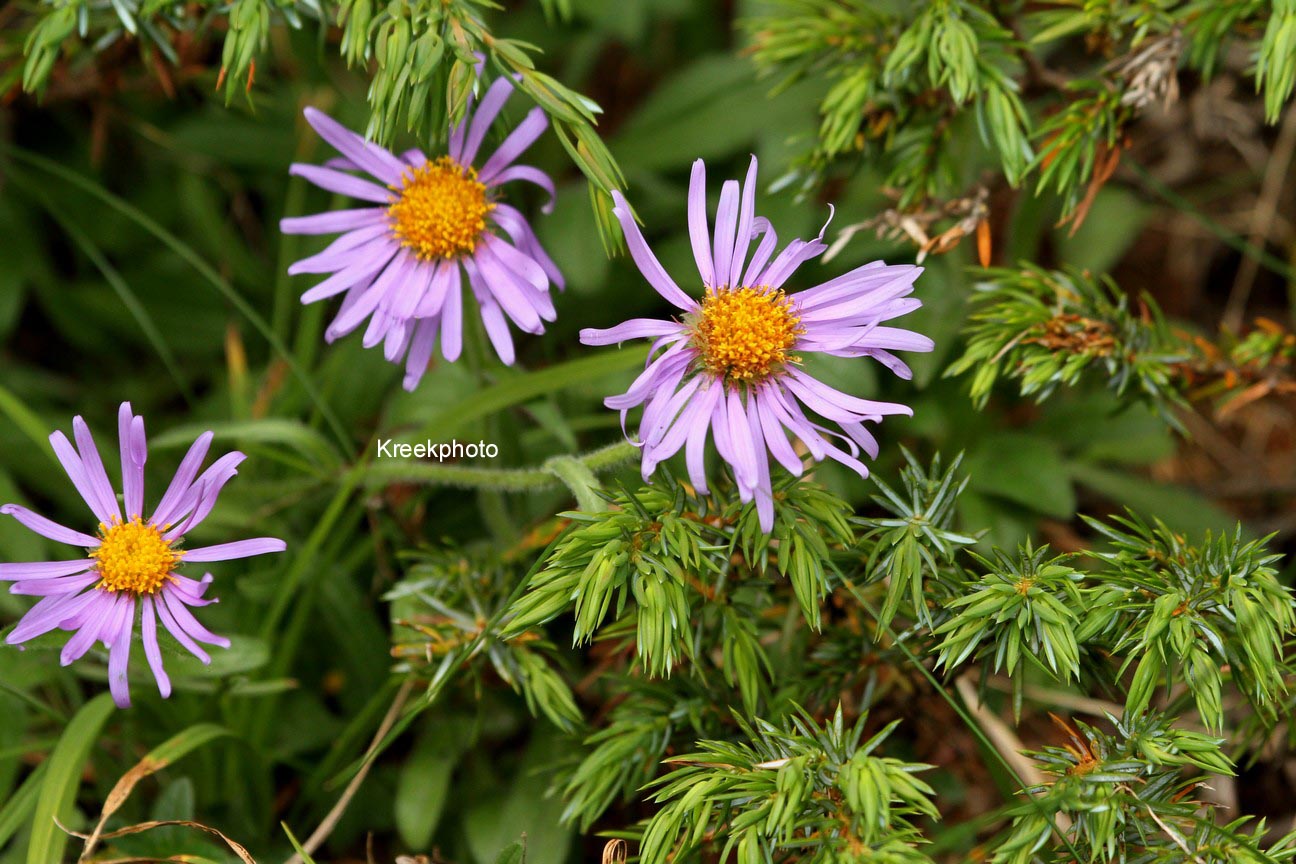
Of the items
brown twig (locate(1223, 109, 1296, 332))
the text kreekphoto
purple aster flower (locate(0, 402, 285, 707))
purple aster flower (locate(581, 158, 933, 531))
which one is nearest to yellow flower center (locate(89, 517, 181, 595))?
purple aster flower (locate(0, 402, 285, 707))

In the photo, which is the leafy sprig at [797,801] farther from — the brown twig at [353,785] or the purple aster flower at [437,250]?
the purple aster flower at [437,250]

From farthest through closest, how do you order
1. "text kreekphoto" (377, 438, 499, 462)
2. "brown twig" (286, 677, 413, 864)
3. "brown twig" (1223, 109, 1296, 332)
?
"brown twig" (1223, 109, 1296, 332) → "text kreekphoto" (377, 438, 499, 462) → "brown twig" (286, 677, 413, 864)

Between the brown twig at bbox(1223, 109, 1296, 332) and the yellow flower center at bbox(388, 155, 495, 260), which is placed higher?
the yellow flower center at bbox(388, 155, 495, 260)

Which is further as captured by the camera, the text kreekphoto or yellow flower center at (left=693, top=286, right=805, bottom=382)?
the text kreekphoto

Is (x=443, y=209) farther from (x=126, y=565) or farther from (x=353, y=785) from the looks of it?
(x=353, y=785)

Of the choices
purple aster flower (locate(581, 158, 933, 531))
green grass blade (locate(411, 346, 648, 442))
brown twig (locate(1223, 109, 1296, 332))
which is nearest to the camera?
purple aster flower (locate(581, 158, 933, 531))

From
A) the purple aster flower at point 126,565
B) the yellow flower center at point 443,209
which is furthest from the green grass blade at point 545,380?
the purple aster flower at point 126,565

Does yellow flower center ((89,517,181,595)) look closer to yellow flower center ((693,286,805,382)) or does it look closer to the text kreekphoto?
the text kreekphoto

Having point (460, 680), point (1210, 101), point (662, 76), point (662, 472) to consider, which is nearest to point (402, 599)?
point (460, 680)
